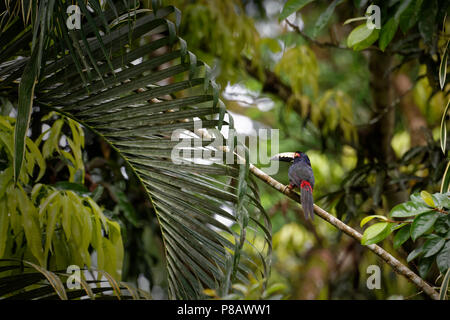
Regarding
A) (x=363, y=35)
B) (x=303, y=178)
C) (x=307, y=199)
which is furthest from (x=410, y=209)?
(x=363, y=35)

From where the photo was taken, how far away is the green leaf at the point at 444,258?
130 cm

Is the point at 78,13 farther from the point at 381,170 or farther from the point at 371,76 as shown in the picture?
the point at 371,76

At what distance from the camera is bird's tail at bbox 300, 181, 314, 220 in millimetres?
1656

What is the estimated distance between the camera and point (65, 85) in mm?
1454

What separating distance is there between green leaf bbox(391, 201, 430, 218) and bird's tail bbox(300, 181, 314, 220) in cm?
36

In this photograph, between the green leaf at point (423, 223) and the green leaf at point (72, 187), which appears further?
the green leaf at point (72, 187)

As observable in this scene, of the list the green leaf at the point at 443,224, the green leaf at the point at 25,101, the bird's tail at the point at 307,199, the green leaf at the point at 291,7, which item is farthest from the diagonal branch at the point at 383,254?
the green leaf at the point at 25,101

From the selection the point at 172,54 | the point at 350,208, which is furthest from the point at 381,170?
the point at 172,54

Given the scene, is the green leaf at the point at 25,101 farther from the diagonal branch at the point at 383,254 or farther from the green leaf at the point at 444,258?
the green leaf at the point at 444,258

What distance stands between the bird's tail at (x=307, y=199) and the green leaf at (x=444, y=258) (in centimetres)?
43

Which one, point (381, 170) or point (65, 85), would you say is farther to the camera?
point (381, 170)
